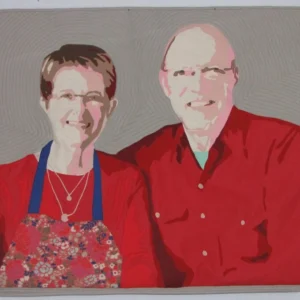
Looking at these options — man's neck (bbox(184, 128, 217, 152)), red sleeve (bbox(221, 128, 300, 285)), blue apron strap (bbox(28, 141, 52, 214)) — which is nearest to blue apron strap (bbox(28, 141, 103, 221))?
blue apron strap (bbox(28, 141, 52, 214))

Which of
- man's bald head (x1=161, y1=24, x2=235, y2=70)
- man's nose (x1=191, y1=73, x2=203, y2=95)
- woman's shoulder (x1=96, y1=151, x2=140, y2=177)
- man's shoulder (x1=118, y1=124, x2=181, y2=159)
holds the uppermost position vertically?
man's bald head (x1=161, y1=24, x2=235, y2=70)

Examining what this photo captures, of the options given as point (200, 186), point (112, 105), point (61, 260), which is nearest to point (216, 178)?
point (200, 186)

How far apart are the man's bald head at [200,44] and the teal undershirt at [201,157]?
0.78ft

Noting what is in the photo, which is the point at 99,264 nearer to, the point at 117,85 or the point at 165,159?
the point at 165,159

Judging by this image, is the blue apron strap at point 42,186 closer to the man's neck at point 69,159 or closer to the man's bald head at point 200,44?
the man's neck at point 69,159

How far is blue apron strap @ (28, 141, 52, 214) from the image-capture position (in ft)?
3.72

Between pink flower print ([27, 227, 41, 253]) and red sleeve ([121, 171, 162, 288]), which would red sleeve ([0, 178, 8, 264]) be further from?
red sleeve ([121, 171, 162, 288])

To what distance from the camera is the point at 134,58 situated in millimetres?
1177

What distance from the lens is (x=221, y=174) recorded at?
3.76ft

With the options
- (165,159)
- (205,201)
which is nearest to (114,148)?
(165,159)

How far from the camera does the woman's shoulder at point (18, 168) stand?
3.77 ft

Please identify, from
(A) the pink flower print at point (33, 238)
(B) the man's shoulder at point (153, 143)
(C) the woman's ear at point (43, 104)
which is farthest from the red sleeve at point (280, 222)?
(C) the woman's ear at point (43, 104)

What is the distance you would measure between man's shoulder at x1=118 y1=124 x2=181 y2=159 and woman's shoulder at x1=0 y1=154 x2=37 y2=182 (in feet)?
0.74

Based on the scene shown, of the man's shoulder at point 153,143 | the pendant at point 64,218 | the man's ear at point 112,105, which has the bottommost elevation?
the pendant at point 64,218
